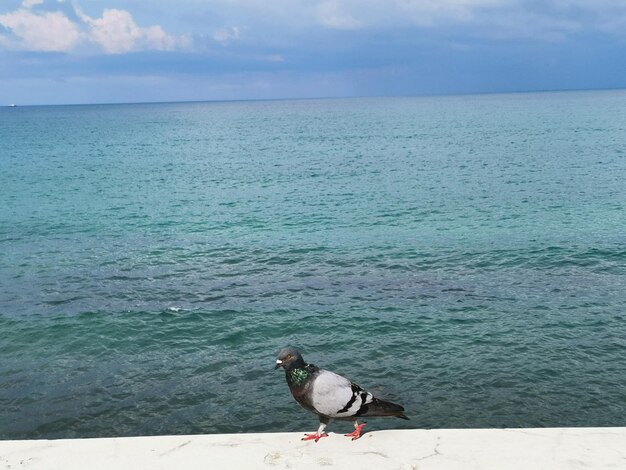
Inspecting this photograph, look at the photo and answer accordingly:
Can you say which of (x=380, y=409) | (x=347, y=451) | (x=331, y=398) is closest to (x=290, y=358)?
(x=331, y=398)

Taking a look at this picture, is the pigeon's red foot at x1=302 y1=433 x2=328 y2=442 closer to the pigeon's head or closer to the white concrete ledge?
the white concrete ledge

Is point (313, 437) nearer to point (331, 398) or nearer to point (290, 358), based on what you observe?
point (331, 398)

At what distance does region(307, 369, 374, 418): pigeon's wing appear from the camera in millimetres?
10289

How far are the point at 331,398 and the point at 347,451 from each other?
3.20 ft

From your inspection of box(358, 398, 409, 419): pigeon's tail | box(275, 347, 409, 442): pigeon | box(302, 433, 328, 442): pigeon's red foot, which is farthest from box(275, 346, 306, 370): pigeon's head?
box(358, 398, 409, 419): pigeon's tail

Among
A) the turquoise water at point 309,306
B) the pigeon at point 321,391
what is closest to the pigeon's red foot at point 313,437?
the pigeon at point 321,391

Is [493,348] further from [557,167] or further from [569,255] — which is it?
[557,167]

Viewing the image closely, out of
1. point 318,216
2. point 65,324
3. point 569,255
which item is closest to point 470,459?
point 65,324

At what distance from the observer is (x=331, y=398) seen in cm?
1029

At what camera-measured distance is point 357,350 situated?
19.4 meters

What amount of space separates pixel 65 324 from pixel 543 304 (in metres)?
18.0

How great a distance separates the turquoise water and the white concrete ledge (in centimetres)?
471

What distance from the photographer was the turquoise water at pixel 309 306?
16.1 meters

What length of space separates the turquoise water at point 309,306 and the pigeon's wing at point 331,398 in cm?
404
